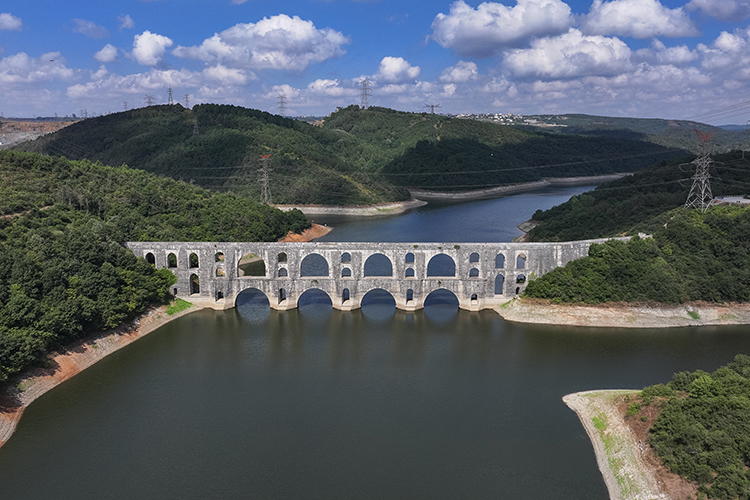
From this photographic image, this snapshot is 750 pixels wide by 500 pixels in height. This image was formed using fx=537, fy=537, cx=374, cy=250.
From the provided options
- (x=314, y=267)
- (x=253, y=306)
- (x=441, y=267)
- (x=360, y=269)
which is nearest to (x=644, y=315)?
(x=441, y=267)

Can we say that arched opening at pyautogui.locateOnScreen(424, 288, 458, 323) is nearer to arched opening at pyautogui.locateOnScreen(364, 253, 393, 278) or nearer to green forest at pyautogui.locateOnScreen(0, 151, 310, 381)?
arched opening at pyautogui.locateOnScreen(364, 253, 393, 278)

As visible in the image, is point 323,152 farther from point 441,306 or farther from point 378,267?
point 441,306

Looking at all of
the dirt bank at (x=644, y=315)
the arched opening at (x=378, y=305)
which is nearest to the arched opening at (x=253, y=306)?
the arched opening at (x=378, y=305)

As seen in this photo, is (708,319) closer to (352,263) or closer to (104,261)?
(352,263)

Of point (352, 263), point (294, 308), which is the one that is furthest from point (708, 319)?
point (294, 308)

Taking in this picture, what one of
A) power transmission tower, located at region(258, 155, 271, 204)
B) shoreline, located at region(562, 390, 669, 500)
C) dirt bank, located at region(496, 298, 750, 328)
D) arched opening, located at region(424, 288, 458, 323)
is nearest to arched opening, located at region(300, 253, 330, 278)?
arched opening, located at region(424, 288, 458, 323)

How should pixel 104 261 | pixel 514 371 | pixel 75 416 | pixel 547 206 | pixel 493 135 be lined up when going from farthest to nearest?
pixel 493 135, pixel 547 206, pixel 104 261, pixel 514 371, pixel 75 416
